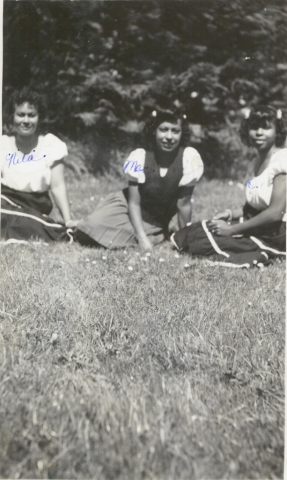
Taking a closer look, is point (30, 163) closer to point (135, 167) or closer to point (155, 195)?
point (135, 167)

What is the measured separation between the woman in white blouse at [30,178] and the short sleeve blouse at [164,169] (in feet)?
1.59

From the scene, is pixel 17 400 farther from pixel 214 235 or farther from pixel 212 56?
pixel 212 56

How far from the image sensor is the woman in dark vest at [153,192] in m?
3.34

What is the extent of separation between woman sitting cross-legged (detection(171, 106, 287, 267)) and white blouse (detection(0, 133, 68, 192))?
1.02 meters

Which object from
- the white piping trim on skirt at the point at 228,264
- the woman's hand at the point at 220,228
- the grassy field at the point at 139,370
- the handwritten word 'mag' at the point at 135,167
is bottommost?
the grassy field at the point at 139,370

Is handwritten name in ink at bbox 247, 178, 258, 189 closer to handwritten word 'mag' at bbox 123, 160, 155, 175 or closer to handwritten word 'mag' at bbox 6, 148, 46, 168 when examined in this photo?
handwritten word 'mag' at bbox 123, 160, 155, 175

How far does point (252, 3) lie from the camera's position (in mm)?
2545

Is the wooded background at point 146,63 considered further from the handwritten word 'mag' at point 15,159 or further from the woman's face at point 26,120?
the handwritten word 'mag' at point 15,159

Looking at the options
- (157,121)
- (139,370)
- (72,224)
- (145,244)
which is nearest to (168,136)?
(157,121)

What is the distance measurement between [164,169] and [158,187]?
13cm

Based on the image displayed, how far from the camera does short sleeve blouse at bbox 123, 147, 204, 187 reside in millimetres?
3420

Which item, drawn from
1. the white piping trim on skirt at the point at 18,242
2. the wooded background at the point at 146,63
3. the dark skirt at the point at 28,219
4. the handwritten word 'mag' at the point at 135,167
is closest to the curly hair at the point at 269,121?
the wooded background at the point at 146,63

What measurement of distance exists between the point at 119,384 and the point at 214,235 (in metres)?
1.55

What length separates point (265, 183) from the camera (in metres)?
3.12
